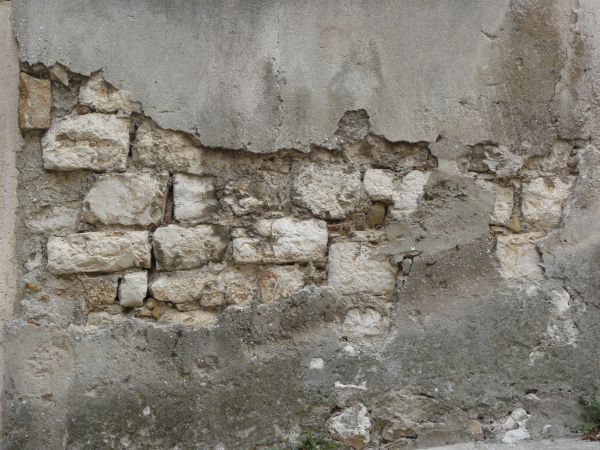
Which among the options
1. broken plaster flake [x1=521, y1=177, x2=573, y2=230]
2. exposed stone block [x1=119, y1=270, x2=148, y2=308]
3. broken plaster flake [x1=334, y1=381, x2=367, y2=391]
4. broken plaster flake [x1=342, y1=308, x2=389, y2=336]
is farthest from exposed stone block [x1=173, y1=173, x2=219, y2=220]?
broken plaster flake [x1=521, y1=177, x2=573, y2=230]

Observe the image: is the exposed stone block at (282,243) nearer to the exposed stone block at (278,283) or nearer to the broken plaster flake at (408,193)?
the exposed stone block at (278,283)

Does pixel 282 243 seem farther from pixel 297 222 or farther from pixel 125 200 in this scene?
pixel 125 200

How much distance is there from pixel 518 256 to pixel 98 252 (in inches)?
70.0

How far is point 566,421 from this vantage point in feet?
8.76

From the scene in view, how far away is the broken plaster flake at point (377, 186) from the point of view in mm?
2701

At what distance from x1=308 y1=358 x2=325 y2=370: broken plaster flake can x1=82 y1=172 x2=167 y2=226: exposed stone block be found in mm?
866

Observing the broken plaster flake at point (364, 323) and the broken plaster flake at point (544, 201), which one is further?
the broken plaster flake at point (544, 201)

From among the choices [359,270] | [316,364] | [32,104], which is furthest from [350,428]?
[32,104]

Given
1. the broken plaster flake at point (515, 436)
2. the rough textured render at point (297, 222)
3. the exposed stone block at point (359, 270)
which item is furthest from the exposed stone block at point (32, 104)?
the broken plaster flake at point (515, 436)

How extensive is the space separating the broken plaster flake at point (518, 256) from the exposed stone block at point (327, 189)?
0.67m

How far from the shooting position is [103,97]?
99.3 inches

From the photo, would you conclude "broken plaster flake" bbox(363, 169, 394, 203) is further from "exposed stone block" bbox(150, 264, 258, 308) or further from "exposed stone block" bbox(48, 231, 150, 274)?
"exposed stone block" bbox(48, 231, 150, 274)

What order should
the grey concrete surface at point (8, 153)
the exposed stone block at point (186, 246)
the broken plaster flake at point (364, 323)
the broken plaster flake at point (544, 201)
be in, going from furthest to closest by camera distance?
the broken plaster flake at point (544, 201)
the broken plaster flake at point (364, 323)
the exposed stone block at point (186, 246)
the grey concrete surface at point (8, 153)

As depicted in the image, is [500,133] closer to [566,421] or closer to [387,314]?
[387,314]
